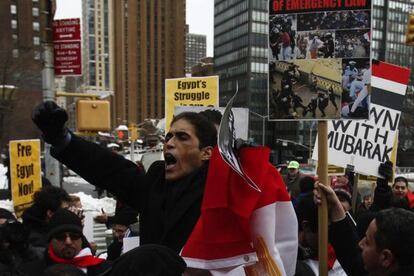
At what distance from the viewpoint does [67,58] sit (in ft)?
22.8

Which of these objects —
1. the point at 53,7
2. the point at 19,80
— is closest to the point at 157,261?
the point at 53,7

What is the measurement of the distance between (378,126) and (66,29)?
15.1 ft

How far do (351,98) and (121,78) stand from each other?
139497 mm

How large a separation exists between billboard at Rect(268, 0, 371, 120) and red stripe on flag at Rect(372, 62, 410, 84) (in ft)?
7.72

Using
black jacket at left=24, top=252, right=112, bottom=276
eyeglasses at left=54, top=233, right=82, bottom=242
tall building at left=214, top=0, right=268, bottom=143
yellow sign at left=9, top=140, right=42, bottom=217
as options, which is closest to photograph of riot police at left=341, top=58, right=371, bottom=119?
black jacket at left=24, top=252, right=112, bottom=276

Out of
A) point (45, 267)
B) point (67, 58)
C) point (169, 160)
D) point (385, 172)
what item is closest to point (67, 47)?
point (67, 58)

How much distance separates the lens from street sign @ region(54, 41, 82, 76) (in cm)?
683

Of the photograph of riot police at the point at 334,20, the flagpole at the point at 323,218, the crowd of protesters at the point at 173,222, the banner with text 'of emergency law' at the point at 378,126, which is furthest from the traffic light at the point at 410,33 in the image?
the flagpole at the point at 323,218

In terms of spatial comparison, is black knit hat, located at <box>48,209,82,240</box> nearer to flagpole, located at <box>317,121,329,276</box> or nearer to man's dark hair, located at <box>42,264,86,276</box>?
man's dark hair, located at <box>42,264,86,276</box>

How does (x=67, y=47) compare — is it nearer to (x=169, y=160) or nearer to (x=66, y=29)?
(x=66, y=29)

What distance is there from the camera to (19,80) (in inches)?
900

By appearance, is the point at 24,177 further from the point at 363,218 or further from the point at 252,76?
the point at 252,76

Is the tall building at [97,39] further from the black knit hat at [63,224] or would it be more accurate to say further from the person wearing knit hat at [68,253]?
the person wearing knit hat at [68,253]

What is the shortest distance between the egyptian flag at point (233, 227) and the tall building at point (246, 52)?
78.4 metres
